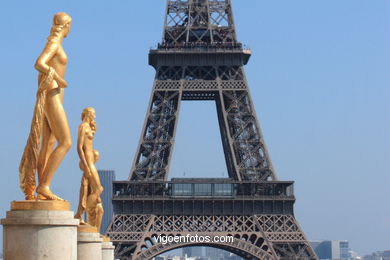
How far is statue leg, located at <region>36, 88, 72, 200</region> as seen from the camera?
13.3 m

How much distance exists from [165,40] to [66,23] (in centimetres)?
7397

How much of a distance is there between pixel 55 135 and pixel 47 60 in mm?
1075

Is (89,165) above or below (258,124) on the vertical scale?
below

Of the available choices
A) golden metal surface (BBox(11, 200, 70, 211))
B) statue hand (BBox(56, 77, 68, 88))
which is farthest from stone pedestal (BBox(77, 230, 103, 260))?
statue hand (BBox(56, 77, 68, 88))

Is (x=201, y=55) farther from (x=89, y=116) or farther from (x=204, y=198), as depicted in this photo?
(x=89, y=116)

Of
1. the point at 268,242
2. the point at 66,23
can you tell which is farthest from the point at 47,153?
the point at 268,242

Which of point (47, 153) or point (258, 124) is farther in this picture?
point (258, 124)

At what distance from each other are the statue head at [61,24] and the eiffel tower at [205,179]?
2503 inches

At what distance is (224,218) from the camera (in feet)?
268

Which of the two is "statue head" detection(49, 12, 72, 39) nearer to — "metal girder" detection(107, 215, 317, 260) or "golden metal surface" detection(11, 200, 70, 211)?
"golden metal surface" detection(11, 200, 70, 211)

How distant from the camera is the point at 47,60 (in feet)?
44.0

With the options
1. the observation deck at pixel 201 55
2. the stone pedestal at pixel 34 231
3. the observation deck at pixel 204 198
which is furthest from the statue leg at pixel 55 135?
the observation deck at pixel 201 55

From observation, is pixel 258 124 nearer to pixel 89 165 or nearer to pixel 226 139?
pixel 226 139

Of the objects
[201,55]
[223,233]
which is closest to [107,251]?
[223,233]
